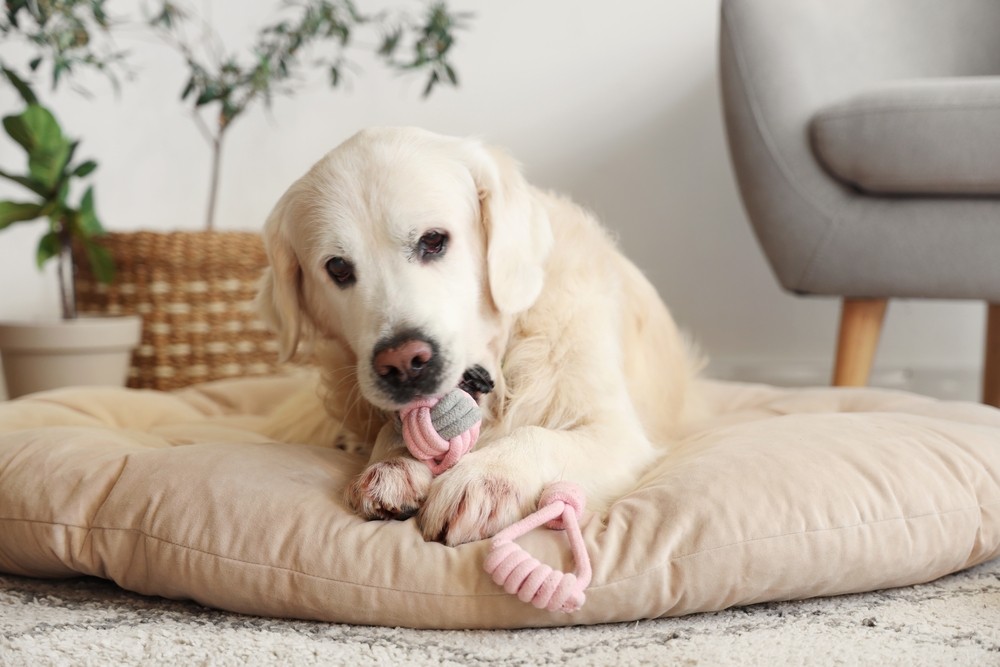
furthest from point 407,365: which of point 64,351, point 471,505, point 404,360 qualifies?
point 64,351

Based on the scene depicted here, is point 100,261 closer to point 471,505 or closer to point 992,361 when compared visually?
point 471,505

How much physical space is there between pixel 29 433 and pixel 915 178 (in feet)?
6.10

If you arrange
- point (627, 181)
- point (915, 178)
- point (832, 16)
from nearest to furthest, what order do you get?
1. point (915, 178)
2. point (832, 16)
3. point (627, 181)

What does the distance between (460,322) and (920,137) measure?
4.20ft

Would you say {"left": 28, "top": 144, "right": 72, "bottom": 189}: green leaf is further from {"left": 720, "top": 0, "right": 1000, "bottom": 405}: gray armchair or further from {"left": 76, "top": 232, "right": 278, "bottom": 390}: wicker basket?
{"left": 720, "top": 0, "right": 1000, "bottom": 405}: gray armchair

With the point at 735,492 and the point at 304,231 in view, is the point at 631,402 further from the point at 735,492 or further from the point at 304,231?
the point at 304,231

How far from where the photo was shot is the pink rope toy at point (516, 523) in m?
1.07

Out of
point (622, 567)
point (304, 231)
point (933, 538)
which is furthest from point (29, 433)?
point (933, 538)

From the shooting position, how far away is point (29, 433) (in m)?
1.46

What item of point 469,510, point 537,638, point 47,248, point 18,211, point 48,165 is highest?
point 48,165

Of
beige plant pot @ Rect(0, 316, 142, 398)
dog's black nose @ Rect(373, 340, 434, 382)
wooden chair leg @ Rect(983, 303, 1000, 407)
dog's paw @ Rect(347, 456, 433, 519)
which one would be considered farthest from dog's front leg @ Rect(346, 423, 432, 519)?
wooden chair leg @ Rect(983, 303, 1000, 407)

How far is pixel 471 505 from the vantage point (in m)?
1.17

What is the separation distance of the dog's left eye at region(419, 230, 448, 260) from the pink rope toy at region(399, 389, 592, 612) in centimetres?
21

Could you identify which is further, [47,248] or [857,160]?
[47,248]
